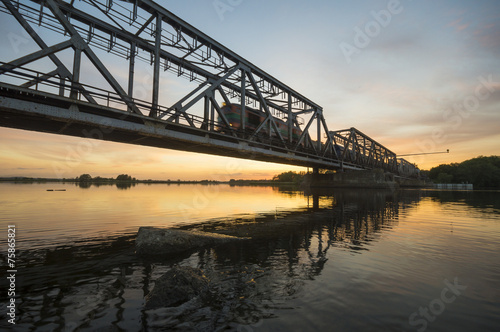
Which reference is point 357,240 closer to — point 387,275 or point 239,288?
point 387,275

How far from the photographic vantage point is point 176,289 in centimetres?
487

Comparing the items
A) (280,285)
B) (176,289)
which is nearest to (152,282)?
(176,289)

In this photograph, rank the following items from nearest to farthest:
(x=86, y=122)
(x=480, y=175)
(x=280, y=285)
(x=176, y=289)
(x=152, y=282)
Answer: (x=176, y=289)
(x=280, y=285)
(x=152, y=282)
(x=86, y=122)
(x=480, y=175)

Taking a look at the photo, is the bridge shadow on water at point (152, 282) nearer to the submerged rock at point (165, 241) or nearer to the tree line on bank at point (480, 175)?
the submerged rock at point (165, 241)

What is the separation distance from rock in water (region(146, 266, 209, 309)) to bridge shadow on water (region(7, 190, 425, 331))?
7.7 inches

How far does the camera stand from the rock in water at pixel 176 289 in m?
4.68

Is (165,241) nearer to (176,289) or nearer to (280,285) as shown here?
(176,289)

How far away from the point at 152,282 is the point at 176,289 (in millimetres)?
1343

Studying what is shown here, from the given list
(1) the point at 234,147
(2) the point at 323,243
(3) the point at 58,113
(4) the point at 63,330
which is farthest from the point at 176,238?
(1) the point at 234,147

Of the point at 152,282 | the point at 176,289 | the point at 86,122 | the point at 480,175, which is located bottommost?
the point at 152,282

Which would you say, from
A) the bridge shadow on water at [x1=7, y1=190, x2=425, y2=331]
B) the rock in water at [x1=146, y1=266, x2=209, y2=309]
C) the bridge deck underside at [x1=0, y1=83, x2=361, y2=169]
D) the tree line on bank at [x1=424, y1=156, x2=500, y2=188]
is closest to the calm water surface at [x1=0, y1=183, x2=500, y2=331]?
the bridge shadow on water at [x1=7, y1=190, x2=425, y2=331]

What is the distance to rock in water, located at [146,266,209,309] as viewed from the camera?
4.68 meters

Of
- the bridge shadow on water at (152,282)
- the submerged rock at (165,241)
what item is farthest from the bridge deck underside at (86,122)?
the submerged rock at (165,241)

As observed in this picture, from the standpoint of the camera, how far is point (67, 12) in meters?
16.2
